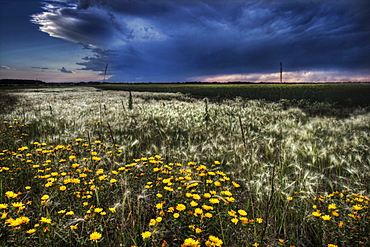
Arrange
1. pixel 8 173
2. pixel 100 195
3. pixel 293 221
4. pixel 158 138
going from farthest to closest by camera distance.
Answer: pixel 158 138
pixel 8 173
pixel 100 195
pixel 293 221

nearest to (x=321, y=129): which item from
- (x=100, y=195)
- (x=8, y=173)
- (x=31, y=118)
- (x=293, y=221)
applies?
(x=293, y=221)

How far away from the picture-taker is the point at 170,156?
13.8 ft

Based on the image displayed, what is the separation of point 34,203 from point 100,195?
0.94 metres

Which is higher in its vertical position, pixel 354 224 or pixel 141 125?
pixel 141 125

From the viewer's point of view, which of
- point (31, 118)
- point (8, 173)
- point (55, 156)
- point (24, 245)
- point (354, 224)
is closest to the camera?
point (24, 245)

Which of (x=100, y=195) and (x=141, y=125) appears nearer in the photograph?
(x=100, y=195)

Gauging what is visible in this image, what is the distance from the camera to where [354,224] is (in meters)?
2.21

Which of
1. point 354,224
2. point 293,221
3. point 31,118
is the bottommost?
point 293,221

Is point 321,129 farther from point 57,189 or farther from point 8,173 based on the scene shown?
point 8,173

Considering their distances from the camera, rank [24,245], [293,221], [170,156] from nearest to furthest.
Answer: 1. [24,245]
2. [293,221]
3. [170,156]

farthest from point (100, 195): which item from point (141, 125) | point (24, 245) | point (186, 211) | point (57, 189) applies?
point (141, 125)

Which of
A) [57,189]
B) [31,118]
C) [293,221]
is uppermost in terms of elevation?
[31,118]

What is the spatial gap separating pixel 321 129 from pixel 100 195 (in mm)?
6870

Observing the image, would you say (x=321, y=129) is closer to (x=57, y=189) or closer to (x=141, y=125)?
(x=141, y=125)
